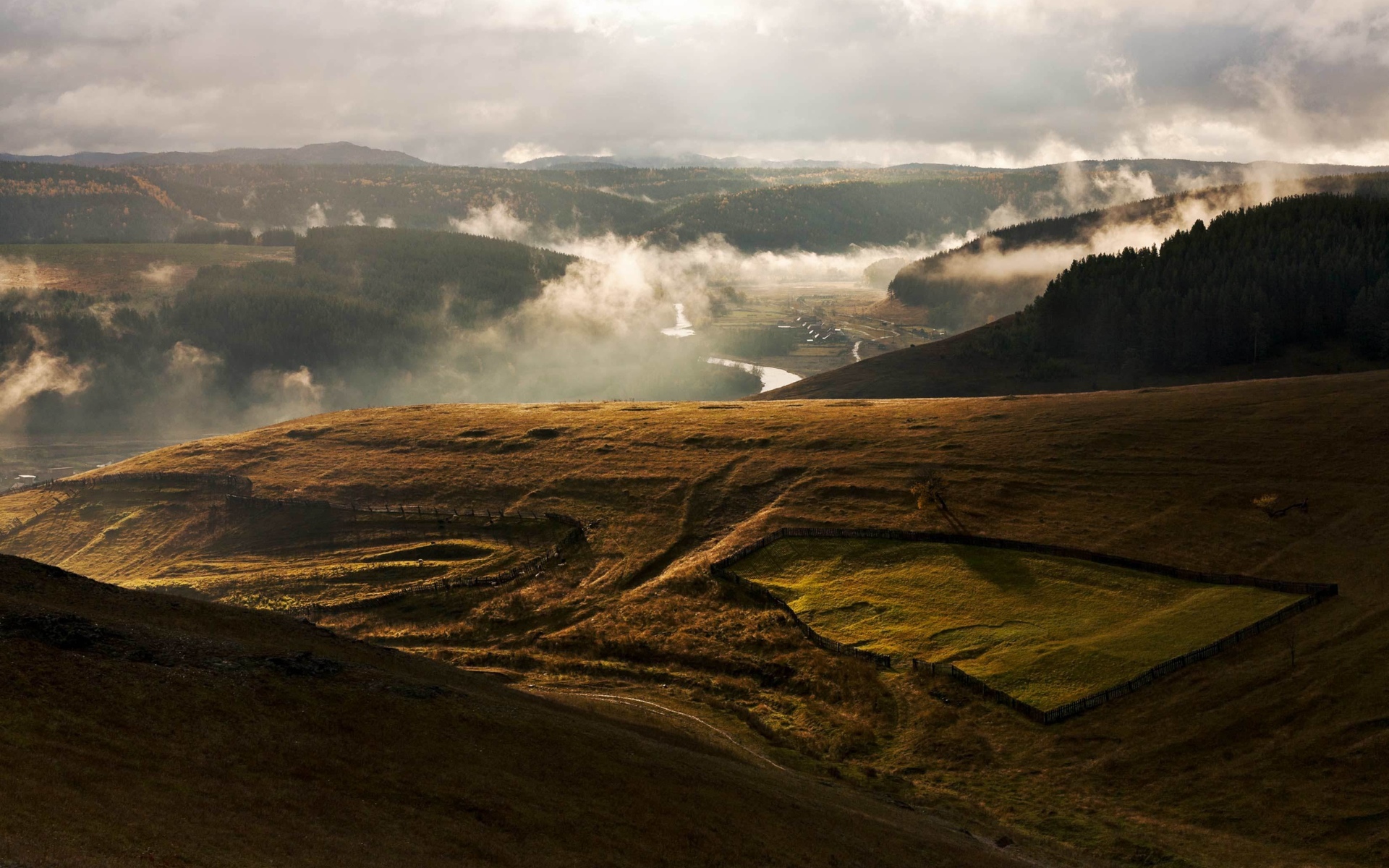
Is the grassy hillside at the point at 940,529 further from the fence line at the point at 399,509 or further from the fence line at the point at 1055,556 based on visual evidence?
the fence line at the point at 399,509

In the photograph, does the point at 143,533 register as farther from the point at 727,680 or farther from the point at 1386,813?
the point at 1386,813

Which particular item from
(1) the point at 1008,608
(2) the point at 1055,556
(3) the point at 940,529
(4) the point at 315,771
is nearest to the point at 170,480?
(3) the point at 940,529

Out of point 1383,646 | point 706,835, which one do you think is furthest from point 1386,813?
point 706,835

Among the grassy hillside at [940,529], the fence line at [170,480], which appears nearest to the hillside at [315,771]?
the grassy hillside at [940,529]

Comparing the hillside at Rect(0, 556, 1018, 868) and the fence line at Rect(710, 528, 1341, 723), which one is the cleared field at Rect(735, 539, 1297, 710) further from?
the hillside at Rect(0, 556, 1018, 868)

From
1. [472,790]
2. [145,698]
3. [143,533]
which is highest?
[145,698]
